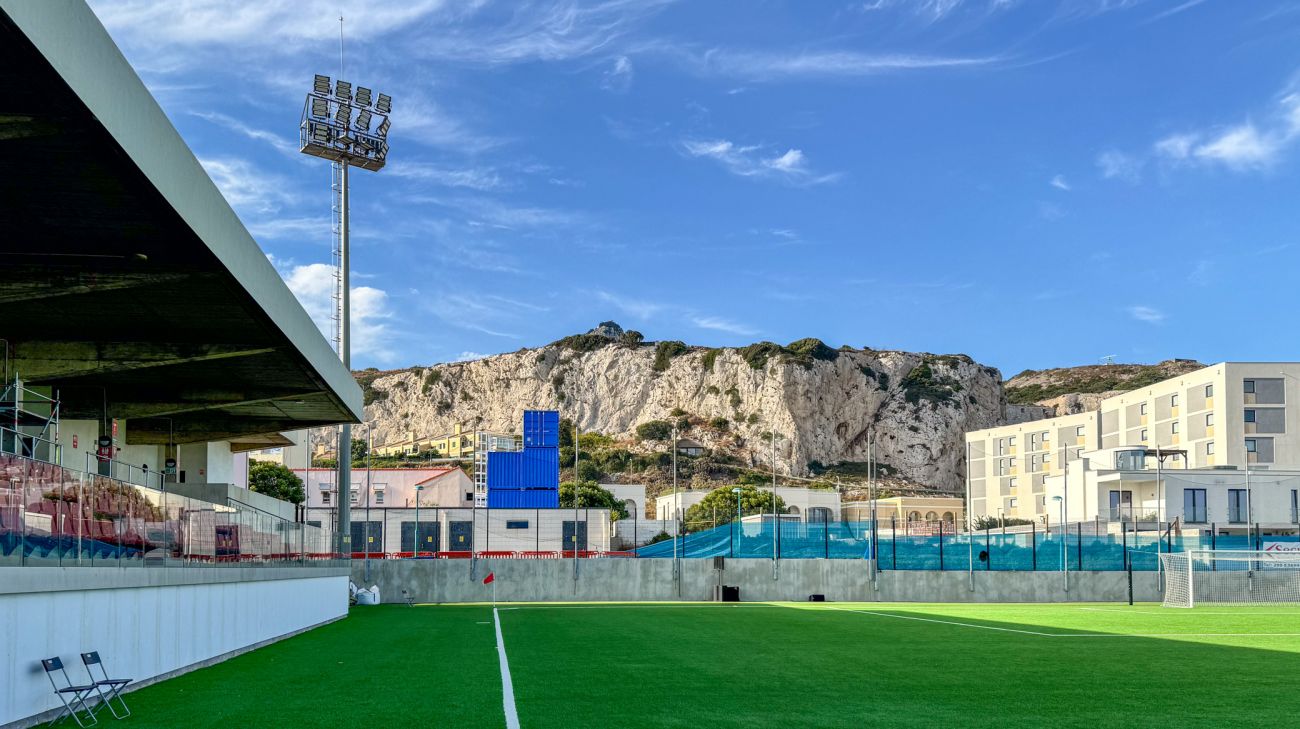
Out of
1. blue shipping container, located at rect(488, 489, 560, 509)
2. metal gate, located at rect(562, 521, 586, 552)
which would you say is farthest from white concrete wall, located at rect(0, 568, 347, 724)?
metal gate, located at rect(562, 521, 586, 552)

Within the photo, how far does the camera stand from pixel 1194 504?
7900 centimetres

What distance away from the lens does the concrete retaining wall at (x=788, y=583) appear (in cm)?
4750

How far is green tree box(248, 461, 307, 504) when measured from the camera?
9000 cm

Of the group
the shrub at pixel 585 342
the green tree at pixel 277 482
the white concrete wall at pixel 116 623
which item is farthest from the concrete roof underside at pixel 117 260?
the shrub at pixel 585 342

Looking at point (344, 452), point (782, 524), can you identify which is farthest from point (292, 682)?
point (782, 524)

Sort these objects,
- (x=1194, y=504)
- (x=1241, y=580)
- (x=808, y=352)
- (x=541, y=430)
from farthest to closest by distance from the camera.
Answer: (x=808, y=352) < (x=1194, y=504) < (x=541, y=430) < (x=1241, y=580)

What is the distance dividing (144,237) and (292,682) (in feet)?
18.7

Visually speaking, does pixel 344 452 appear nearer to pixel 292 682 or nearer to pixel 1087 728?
pixel 292 682

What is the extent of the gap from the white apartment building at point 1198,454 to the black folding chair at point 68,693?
2552 inches

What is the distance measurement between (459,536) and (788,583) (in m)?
22.5

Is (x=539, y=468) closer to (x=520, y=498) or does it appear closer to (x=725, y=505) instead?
(x=520, y=498)

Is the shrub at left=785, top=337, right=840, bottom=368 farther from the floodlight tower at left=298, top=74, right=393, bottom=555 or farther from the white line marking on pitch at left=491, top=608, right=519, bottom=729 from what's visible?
the white line marking on pitch at left=491, top=608, right=519, bottom=729

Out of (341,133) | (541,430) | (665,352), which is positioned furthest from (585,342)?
(341,133)

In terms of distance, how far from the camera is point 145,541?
51.8ft
